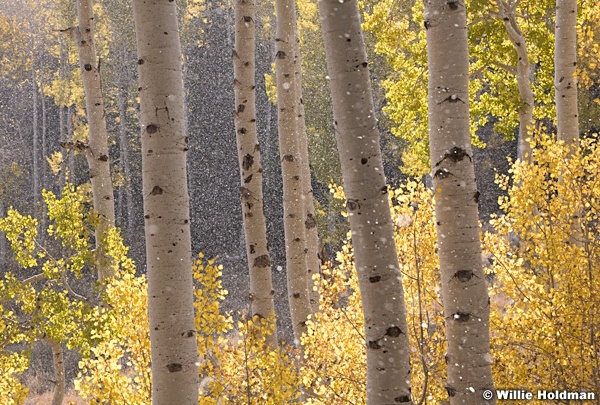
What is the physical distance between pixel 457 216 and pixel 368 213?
72cm

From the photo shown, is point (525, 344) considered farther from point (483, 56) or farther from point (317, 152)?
point (317, 152)

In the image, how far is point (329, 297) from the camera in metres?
5.89

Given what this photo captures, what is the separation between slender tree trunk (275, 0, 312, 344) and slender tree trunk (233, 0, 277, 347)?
0.27 metres

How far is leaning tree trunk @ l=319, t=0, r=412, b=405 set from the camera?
2973 mm

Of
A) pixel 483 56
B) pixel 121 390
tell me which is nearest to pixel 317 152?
pixel 483 56

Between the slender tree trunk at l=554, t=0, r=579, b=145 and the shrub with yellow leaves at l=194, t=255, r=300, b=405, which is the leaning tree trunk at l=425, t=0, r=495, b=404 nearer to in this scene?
the shrub with yellow leaves at l=194, t=255, r=300, b=405

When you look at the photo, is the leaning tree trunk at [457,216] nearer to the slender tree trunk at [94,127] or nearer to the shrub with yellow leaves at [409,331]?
the shrub with yellow leaves at [409,331]

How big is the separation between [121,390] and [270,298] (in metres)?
1.62

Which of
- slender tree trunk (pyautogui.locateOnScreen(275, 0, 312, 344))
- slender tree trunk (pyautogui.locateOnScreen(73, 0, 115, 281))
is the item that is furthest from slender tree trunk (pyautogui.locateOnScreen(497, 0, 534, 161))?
slender tree trunk (pyautogui.locateOnScreen(73, 0, 115, 281))

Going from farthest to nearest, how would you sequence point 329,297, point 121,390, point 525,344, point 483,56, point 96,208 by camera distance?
point 483,56, point 96,208, point 329,297, point 121,390, point 525,344

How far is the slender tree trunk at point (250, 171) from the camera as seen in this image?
6.07 m

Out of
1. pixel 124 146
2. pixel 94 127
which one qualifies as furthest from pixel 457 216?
pixel 124 146

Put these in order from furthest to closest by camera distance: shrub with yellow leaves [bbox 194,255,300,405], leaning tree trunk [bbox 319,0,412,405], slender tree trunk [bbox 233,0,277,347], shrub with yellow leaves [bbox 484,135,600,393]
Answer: slender tree trunk [bbox 233,0,277,347], shrub with yellow leaves [bbox 194,255,300,405], shrub with yellow leaves [bbox 484,135,600,393], leaning tree trunk [bbox 319,0,412,405]

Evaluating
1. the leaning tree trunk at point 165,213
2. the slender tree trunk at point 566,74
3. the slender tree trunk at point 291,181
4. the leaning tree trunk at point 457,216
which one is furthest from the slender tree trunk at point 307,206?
the leaning tree trunk at point 165,213
